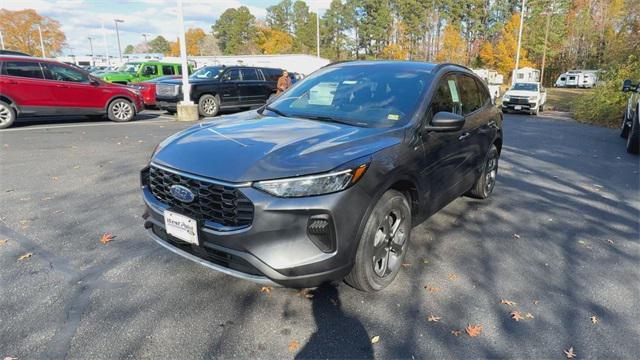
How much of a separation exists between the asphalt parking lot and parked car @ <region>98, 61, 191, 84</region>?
532 inches

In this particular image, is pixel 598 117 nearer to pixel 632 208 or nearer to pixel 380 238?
pixel 632 208

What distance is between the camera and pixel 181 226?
2660mm

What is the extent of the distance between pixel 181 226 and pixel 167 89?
12.1 metres

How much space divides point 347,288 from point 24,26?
3380 inches

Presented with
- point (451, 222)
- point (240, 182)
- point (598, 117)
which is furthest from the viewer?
point (598, 117)

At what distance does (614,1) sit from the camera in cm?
5438

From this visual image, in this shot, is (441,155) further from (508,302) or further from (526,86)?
(526,86)

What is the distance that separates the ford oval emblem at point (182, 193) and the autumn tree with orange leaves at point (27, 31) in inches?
3276

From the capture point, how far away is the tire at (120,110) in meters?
11.6

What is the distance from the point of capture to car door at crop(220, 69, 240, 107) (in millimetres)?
14016

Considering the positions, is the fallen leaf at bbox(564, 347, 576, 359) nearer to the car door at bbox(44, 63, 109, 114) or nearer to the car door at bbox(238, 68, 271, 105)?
the car door at bbox(44, 63, 109, 114)

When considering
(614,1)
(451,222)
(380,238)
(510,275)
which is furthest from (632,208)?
(614,1)

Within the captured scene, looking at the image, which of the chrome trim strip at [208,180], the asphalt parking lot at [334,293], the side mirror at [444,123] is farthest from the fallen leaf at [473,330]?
the chrome trim strip at [208,180]

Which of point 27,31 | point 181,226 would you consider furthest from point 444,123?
point 27,31
